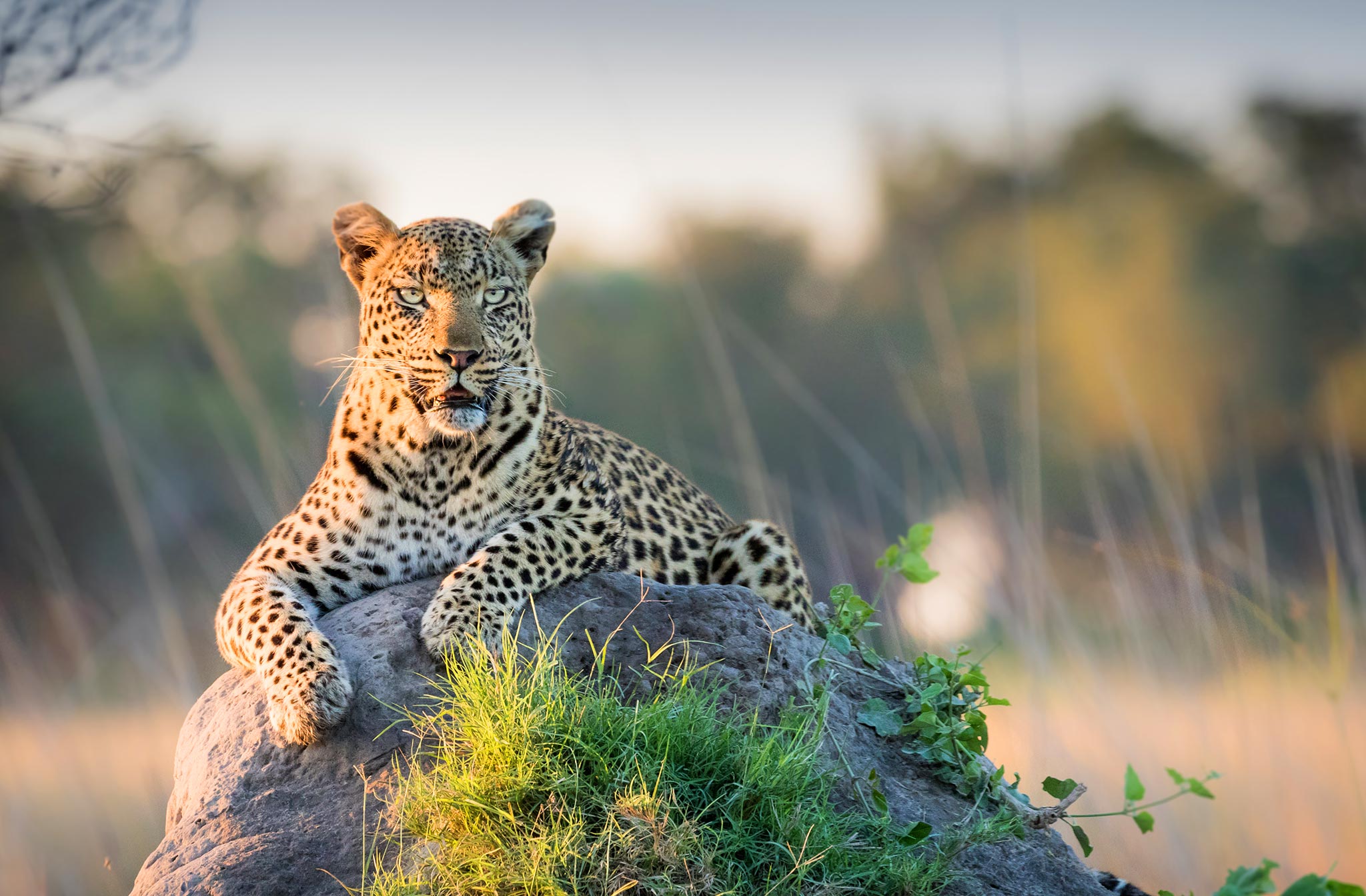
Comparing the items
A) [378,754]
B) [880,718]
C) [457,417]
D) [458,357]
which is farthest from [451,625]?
[880,718]

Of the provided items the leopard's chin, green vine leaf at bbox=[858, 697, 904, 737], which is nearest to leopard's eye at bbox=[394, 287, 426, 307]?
the leopard's chin

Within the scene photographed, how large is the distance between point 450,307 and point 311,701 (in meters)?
1.99

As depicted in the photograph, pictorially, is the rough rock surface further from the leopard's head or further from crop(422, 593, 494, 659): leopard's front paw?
the leopard's head

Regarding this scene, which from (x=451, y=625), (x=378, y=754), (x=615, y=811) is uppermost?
(x=451, y=625)

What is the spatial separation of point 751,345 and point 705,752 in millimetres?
9237

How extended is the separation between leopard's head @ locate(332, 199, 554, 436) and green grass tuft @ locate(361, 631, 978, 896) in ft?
5.26

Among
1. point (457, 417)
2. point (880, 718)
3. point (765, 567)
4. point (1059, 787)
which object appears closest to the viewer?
A: point (1059, 787)

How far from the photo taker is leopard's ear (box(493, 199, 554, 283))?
7062mm

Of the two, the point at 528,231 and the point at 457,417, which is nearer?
the point at 457,417

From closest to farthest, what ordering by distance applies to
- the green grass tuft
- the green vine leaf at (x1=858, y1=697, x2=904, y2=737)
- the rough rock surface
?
the green grass tuft < the rough rock surface < the green vine leaf at (x1=858, y1=697, x2=904, y2=737)

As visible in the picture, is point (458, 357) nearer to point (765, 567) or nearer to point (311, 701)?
point (311, 701)

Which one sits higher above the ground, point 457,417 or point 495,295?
point 495,295

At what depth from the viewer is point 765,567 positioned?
24.8 ft

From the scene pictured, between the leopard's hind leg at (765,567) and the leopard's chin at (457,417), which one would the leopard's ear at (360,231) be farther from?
the leopard's hind leg at (765,567)
